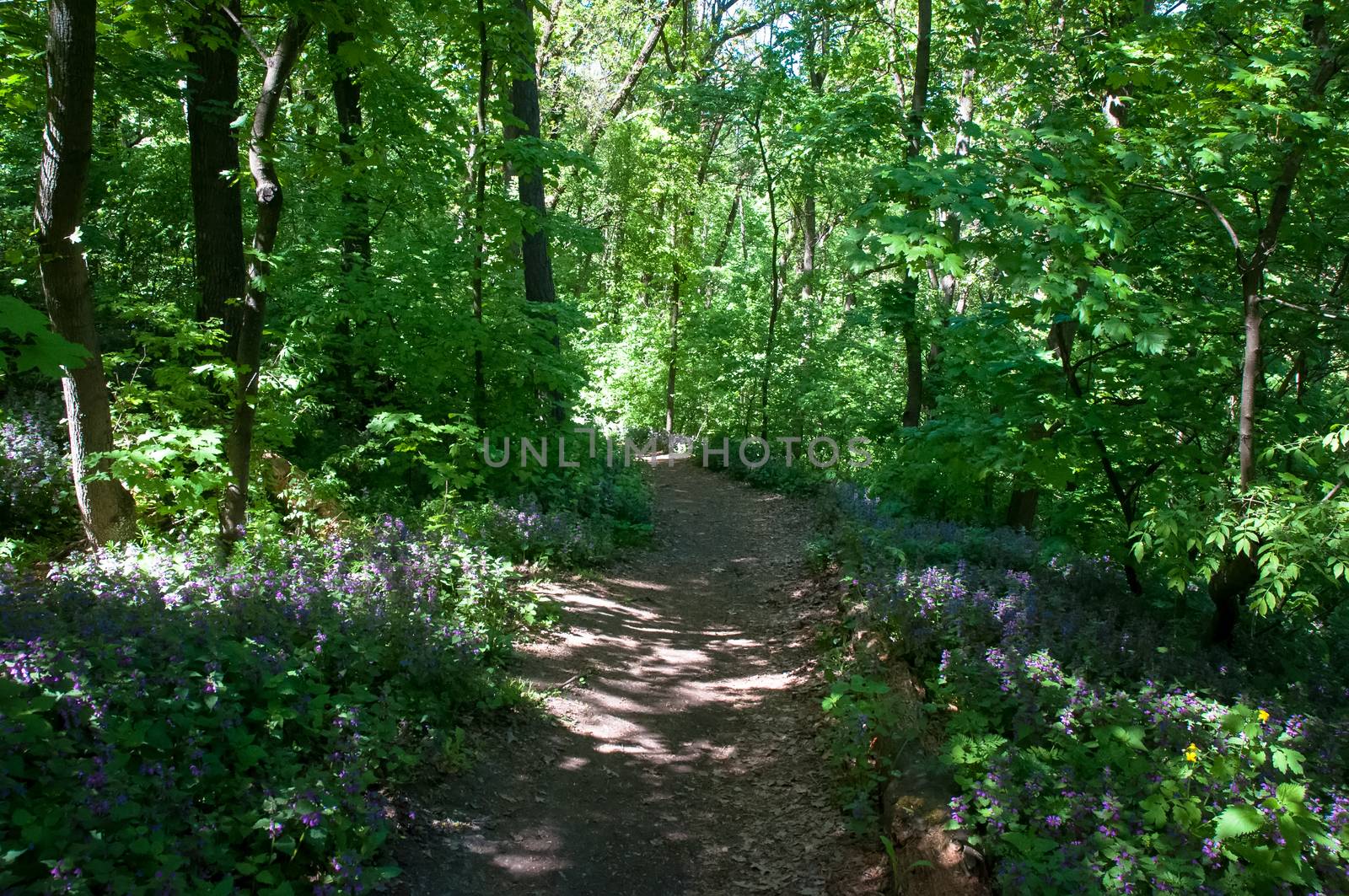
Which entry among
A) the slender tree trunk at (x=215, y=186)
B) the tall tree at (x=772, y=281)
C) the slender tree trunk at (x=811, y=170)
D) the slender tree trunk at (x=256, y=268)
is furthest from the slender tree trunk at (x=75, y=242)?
the tall tree at (x=772, y=281)

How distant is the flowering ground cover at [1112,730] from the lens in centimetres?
306

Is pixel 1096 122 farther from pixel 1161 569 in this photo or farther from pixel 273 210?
pixel 273 210

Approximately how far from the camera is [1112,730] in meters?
3.81

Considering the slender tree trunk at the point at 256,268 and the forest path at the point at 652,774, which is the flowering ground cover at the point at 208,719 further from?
the slender tree trunk at the point at 256,268

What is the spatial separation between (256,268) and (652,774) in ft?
14.8

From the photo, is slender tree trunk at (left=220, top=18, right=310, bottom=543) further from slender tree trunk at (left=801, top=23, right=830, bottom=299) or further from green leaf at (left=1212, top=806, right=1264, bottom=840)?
slender tree trunk at (left=801, top=23, right=830, bottom=299)

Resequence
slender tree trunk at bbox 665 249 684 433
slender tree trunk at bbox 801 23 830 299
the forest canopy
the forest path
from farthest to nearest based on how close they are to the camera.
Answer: slender tree trunk at bbox 665 249 684 433 < slender tree trunk at bbox 801 23 830 299 < the forest path < the forest canopy

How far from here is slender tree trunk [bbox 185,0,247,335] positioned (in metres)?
7.91

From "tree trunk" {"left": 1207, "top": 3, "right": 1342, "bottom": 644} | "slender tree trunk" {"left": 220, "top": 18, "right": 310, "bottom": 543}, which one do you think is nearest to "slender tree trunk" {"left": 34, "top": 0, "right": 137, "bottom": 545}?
"slender tree trunk" {"left": 220, "top": 18, "right": 310, "bottom": 543}

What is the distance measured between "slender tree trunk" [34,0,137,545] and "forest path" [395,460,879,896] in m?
3.27

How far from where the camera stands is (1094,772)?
3.72 metres

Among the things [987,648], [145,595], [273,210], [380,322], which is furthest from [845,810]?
[380,322]

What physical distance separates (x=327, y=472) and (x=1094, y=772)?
22.9ft

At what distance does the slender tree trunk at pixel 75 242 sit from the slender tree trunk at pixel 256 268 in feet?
2.30
